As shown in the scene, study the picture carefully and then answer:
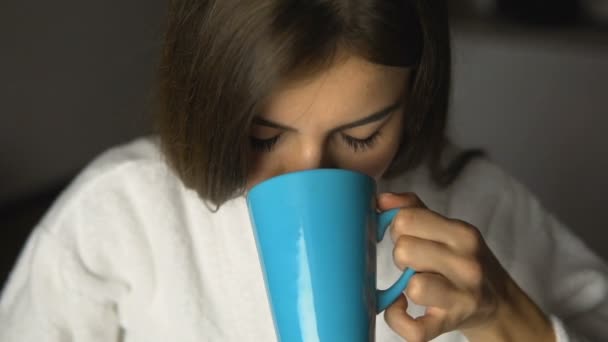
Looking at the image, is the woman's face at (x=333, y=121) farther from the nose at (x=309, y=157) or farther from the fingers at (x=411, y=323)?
the fingers at (x=411, y=323)

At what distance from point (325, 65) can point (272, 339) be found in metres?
0.43

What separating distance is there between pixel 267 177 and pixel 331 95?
5.7 inches

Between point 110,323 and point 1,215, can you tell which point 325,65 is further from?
point 1,215

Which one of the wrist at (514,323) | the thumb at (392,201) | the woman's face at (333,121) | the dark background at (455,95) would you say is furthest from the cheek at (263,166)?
the dark background at (455,95)

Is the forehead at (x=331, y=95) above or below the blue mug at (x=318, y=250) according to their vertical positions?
above

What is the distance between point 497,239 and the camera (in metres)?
1.03

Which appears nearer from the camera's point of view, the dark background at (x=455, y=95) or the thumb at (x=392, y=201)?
the thumb at (x=392, y=201)

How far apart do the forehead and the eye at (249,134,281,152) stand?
52mm

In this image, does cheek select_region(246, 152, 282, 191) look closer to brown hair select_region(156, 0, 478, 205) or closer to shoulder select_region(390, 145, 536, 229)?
brown hair select_region(156, 0, 478, 205)

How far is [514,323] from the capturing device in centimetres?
76

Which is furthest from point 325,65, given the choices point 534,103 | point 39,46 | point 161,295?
point 534,103

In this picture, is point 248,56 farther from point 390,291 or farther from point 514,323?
point 514,323

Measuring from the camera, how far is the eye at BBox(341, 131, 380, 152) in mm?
778

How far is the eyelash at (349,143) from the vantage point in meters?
0.77
